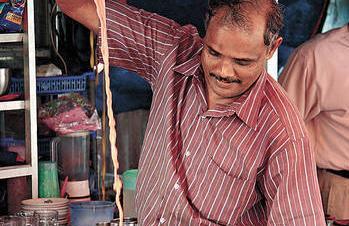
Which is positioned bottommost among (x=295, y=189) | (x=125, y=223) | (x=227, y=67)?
(x=125, y=223)

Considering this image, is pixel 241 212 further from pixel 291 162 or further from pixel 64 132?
pixel 64 132

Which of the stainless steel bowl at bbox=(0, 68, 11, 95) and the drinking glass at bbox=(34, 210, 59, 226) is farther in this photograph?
the stainless steel bowl at bbox=(0, 68, 11, 95)

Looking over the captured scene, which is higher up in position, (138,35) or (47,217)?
(138,35)

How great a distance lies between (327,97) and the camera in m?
4.31

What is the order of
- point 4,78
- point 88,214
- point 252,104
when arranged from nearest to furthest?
point 252,104, point 88,214, point 4,78

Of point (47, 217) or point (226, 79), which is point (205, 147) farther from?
point (47, 217)

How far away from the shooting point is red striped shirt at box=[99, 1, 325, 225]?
8.62 feet

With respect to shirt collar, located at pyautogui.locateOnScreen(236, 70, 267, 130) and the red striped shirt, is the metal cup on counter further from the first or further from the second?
shirt collar, located at pyautogui.locateOnScreen(236, 70, 267, 130)

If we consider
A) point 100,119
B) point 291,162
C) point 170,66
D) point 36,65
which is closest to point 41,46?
point 36,65

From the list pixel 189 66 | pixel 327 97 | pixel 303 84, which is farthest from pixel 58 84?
pixel 189 66

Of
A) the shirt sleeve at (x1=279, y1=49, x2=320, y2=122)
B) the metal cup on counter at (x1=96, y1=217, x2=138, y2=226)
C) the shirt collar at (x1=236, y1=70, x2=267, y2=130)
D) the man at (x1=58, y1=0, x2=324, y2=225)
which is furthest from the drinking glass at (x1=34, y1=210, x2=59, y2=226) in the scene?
the shirt collar at (x1=236, y1=70, x2=267, y2=130)

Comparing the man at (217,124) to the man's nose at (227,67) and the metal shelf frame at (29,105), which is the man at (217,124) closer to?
the man's nose at (227,67)

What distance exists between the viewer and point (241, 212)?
110 inches

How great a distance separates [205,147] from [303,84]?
5.32ft
